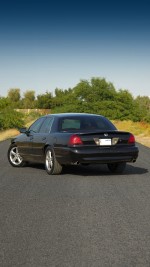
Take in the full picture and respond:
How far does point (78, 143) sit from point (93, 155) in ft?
1.38

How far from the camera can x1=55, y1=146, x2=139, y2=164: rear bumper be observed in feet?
38.5

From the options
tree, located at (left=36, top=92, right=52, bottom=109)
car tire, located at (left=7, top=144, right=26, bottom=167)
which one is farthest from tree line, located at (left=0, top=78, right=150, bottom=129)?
car tire, located at (left=7, top=144, right=26, bottom=167)

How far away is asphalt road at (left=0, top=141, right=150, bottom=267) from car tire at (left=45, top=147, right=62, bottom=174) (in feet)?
0.98

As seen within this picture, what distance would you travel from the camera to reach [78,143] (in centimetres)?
1179

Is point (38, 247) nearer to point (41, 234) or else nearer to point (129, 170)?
point (41, 234)

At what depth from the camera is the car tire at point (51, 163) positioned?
12.2 m

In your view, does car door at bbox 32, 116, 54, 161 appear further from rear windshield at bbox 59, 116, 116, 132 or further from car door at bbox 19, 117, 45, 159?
rear windshield at bbox 59, 116, 116, 132

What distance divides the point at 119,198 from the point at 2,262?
4.14 m

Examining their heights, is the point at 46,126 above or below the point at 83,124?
below

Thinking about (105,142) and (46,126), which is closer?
(105,142)

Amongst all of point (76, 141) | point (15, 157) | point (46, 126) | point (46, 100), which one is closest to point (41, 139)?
point (46, 126)

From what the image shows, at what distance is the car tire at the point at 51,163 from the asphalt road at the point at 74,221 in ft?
0.98

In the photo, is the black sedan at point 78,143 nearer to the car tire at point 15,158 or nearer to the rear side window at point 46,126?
the rear side window at point 46,126

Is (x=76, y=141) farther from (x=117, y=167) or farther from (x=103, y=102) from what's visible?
(x=103, y=102)
